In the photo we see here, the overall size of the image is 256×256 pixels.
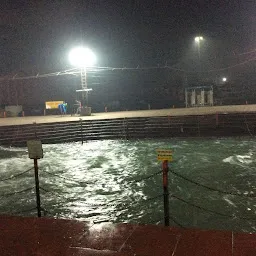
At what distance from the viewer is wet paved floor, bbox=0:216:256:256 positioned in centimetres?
391

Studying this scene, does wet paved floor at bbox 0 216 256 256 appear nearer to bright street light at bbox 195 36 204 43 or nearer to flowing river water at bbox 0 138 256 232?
flowing river water at bbox 0 138 256 232

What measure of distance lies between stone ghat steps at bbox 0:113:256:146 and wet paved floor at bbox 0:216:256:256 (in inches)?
625

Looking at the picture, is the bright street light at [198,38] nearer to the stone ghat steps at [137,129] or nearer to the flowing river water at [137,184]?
the stone ghat steps at [137,129]

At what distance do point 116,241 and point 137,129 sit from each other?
55.2ft

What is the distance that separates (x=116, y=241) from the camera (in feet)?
14.0

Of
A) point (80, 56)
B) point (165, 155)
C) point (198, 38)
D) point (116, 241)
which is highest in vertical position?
point (198, 38)

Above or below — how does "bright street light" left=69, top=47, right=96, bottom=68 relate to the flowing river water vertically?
above

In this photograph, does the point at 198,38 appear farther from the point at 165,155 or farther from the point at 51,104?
the point at 165,155

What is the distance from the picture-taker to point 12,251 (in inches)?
162

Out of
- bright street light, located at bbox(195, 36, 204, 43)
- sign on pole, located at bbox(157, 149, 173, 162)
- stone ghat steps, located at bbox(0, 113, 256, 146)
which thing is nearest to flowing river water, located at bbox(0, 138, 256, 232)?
sign on pole, located at bbox(157, 149, 173, 162)

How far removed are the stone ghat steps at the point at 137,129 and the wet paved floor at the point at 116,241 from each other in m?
15.9

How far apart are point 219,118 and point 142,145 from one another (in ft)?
21.5

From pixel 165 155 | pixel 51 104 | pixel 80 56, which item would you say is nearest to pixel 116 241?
pixel 165 155

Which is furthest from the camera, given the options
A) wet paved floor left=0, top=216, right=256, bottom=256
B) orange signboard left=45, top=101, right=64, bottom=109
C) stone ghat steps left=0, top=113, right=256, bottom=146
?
orange signboard left=45, top=101, right=64, bottom=109
